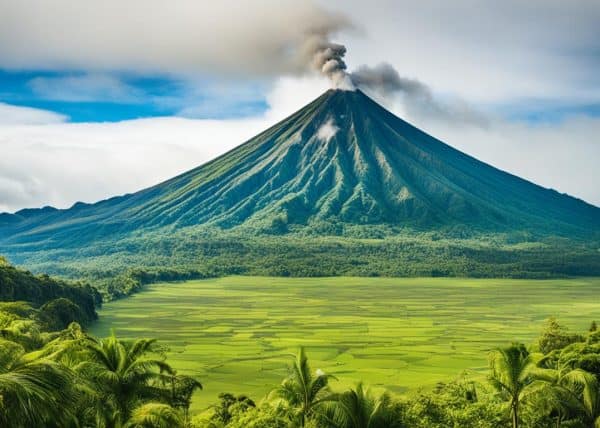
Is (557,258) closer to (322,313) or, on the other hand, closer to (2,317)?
(322,313)

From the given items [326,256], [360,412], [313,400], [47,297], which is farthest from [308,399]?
[326,256]

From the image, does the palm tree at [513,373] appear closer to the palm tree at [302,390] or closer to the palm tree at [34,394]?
the palm tree at [302,390]

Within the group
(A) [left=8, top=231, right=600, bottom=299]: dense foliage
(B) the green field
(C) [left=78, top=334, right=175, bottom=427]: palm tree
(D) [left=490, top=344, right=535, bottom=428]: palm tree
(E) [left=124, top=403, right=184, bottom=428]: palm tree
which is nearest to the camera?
(E) [left=124, top=403, right=184, bottom=428]: palm tree

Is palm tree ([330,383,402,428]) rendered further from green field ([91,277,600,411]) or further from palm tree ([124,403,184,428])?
green field ([91,277,600,411])

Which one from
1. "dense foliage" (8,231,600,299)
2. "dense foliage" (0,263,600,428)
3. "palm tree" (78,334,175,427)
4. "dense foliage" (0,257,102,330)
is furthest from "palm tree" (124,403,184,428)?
"dense foliage" (8,231,600,299)

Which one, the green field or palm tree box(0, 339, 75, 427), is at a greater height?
palm tree box(0, 339, 75, 427)

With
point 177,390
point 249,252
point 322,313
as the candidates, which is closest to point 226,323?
point 322,313

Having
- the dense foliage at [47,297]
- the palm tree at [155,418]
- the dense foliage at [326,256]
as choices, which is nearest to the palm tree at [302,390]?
the palm tree at [155,418]
